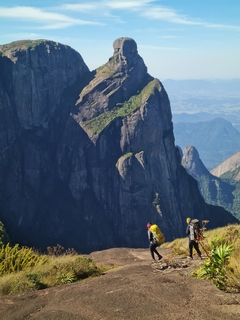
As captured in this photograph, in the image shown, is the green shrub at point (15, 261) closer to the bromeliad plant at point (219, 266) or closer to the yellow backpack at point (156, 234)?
the yellow backpack at point (156, 234)

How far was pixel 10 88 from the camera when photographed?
86.3 meters

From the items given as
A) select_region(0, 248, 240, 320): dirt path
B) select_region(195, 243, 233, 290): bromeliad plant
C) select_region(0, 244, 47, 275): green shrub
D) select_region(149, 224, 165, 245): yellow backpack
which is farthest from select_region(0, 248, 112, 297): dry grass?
select_region(195, 243, 233, 290): bromeliad plant

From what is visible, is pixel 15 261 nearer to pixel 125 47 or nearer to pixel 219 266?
pixel 219 266

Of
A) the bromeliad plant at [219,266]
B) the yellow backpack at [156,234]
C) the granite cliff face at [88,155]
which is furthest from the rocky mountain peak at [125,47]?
the bromeliad plant at [219,266]

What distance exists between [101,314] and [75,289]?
2.42 meters

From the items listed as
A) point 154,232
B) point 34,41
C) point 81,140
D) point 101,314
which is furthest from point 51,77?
point 101,314

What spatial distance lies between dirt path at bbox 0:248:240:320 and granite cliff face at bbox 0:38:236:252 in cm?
6587

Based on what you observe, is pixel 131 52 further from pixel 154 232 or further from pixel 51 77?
pixel 154 232

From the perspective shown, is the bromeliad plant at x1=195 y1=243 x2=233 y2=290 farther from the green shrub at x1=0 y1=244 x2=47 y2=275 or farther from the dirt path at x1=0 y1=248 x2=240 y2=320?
the green shrub at x1=0 y1=244 x2=47 y2=275

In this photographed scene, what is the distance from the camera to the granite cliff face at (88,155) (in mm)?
80250

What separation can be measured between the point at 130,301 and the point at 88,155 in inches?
3140

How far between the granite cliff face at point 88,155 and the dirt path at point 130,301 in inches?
2593

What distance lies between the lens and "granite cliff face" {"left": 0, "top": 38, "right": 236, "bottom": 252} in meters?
80.2

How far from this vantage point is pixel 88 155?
287 feet
